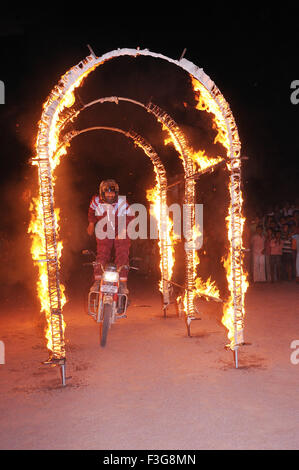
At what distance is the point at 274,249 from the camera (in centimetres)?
1516

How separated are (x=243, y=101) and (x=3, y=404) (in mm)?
17506

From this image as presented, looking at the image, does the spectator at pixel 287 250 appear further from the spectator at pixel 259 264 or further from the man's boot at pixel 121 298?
the man's boot at pixel 121 298

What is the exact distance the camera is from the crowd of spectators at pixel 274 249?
1515cm

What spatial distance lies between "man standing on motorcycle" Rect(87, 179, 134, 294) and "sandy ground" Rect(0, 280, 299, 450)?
144 centimetres

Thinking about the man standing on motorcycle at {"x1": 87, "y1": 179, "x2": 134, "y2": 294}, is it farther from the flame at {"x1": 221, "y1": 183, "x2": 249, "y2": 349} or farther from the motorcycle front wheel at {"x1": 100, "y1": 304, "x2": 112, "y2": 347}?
the flame at {"x1": 221, "y1": 183, "x2": 249, "y2": 349}

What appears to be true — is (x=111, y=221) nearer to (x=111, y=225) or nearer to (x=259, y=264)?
(x=111, y=225)

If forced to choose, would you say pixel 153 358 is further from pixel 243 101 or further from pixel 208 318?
pixel 243 101

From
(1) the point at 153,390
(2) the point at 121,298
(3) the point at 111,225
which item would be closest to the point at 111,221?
(3) the point at 111,225

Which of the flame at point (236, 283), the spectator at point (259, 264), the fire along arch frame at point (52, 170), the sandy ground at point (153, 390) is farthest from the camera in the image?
the spectator at point (259, 264)

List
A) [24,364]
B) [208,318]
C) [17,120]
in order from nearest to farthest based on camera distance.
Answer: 1. [24,364]
2. [208,318]
3. [17,120]

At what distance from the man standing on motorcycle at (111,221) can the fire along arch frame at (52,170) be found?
221 centimetres

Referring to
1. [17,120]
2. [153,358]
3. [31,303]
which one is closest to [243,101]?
[17,120]

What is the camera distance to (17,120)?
71.9 ft

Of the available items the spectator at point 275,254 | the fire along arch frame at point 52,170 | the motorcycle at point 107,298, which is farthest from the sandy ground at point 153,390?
the spectator at point 275,254
